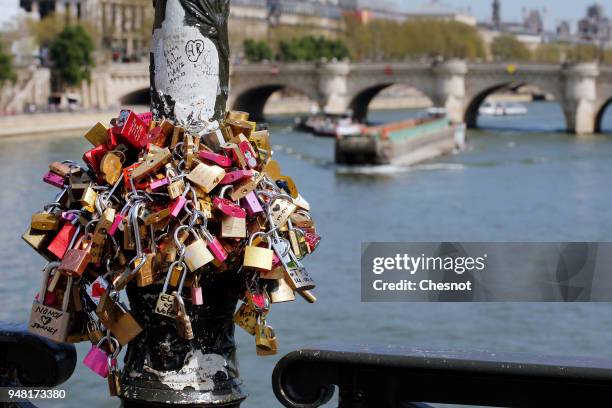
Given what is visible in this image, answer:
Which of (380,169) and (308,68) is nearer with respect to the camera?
(380,169)

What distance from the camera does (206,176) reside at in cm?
179

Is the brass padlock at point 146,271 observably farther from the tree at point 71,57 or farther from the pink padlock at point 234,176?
the tree at point 71,57

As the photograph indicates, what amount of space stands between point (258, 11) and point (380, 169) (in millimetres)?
49232

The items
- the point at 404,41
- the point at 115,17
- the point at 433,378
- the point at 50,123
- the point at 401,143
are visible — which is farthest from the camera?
the point at 404,41

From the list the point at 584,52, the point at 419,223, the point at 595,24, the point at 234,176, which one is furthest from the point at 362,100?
the point at 595,24

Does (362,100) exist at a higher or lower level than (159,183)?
lower

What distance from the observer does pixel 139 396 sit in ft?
5.99

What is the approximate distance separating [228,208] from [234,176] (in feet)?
0.17

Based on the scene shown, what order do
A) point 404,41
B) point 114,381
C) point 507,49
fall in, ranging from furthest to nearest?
point 507,49 → point 404,41 → point 114,381

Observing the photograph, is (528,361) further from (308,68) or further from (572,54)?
(572,54)

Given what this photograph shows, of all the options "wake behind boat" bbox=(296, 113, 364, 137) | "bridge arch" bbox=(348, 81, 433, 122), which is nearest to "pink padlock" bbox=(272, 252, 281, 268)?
"wake behind boat" bbox=(296, 113, 364, 137)

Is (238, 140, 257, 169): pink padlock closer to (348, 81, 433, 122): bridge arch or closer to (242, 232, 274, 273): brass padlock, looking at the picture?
(242, 232, 274, 273): brass padlock

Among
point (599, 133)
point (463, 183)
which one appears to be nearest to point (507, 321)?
point (463, 183)

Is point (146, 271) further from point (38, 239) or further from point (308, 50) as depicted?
point (308, 50)
